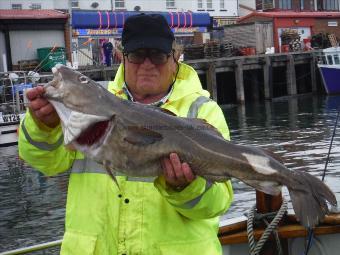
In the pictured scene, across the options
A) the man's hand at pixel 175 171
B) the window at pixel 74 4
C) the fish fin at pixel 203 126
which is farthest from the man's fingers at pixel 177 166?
the window at pixel 74 4

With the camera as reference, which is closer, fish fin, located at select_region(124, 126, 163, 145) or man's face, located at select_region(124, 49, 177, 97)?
fish fin, located at select_region(124, 126, 163, 145)

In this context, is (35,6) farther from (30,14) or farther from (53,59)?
(53,59)

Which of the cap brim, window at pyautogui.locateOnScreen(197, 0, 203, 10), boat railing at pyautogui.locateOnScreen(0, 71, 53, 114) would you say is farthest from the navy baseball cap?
window at pyautogui.locateOnScreen(197, 0, 203, 10)

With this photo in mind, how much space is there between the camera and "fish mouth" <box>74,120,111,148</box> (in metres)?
2.99

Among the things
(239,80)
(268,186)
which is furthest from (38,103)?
(239,80)

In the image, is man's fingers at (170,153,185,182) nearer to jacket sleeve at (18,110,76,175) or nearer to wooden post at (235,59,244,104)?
jacket sleeve at (18,110,76,175)

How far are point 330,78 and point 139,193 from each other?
4056 cm

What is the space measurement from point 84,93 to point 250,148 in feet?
3.19

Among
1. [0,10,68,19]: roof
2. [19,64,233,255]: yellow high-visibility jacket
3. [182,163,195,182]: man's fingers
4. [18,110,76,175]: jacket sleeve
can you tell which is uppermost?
[0,10,68,19]: roof

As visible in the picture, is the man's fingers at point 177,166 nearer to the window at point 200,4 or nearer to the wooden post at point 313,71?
the wooden post at point 313,71

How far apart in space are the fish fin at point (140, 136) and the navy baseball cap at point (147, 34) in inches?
24.1

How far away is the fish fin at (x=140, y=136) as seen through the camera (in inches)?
117

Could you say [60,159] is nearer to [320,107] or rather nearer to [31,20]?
[320,107]

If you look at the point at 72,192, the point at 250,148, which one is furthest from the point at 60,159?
the point at 250,148
